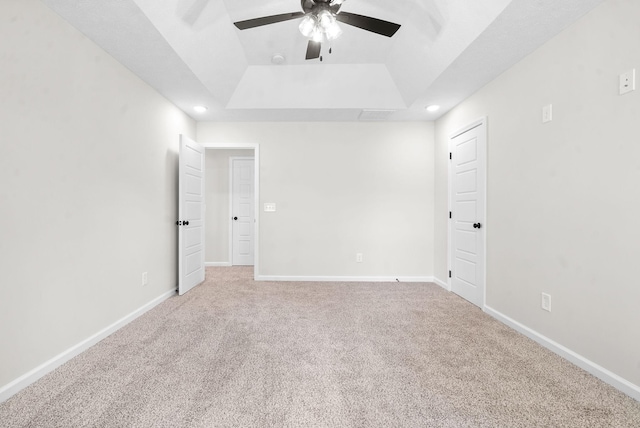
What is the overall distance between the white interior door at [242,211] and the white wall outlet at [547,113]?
4459 mm

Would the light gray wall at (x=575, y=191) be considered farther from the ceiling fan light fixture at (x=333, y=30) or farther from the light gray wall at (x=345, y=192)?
the ceiling fan light fixture at (x=333, y=30)

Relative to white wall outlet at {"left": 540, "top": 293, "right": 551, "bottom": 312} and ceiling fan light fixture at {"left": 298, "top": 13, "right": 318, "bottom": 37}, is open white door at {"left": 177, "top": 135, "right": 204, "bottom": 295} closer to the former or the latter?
ceiling fan light fixture at {"left": 298, "top": 13, "right": 318, "bottom": 37}

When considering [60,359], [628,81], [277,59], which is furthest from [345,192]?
[60,359]

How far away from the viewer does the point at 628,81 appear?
160cm

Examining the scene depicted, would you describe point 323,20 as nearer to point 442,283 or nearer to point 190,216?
point 190,216

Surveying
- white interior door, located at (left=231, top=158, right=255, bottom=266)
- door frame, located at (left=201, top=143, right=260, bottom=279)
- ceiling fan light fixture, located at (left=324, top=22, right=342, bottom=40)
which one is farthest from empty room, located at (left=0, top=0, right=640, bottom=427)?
white interior door, located at (left=231, top=158, right=255, bottom=266)

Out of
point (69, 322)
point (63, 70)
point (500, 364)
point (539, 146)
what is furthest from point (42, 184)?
point (539, 146)

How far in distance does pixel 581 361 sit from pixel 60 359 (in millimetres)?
3596

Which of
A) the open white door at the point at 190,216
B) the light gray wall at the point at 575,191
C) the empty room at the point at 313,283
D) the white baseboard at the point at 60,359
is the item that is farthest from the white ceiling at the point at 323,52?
the white baseboard at the point at 60,359

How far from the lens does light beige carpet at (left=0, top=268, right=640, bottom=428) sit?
1.38 m

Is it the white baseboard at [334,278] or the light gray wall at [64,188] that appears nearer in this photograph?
the light gray wall at [64,188]

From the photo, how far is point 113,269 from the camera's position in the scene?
7.90 ft

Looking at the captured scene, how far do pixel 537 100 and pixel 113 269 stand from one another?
3.96 metres

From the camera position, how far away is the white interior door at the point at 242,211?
5.30 m
